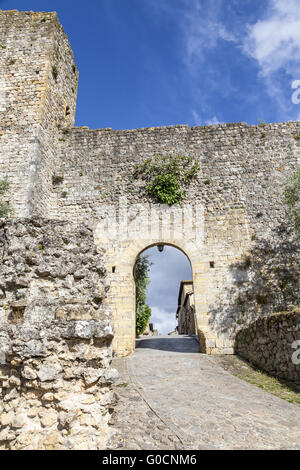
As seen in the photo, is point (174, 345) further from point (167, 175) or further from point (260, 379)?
point (167, 175)

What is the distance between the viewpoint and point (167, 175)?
10.5 meters

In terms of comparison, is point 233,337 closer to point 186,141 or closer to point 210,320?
point 210,320

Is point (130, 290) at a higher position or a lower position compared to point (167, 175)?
lower

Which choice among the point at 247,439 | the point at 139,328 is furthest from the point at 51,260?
the point at 139,328

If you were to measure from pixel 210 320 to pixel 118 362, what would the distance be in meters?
3.09

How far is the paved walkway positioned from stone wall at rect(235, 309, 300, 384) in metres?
0.95

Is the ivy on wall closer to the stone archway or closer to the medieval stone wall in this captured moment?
the medieval stone wall

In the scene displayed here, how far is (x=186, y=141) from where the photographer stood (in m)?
11.1

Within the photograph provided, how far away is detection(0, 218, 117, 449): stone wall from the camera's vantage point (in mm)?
2852

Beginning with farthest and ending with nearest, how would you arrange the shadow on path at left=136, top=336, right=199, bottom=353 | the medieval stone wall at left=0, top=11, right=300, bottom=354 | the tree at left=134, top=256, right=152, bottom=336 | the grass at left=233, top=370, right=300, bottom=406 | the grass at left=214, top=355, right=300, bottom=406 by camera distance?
the tree at left=134, top=256, right=152, bottom=336, the shadow on path at left=136, top=336, right=199, bottom=353, the medieval stone wall at left=0, top=11, right=300, bottom=354, the grass at left=214, top=355, right=300, bottom=406, the grass at left=233, top=370, right=300, bottom=406

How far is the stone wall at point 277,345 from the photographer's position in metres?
5.74

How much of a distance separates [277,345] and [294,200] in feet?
16.4

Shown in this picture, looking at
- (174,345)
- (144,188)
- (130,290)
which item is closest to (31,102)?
(144,188)

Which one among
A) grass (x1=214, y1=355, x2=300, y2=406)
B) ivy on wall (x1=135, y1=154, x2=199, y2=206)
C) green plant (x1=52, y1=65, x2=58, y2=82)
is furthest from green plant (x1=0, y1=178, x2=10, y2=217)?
grass (x1=214, y1=355, x2=300, y2=406)
